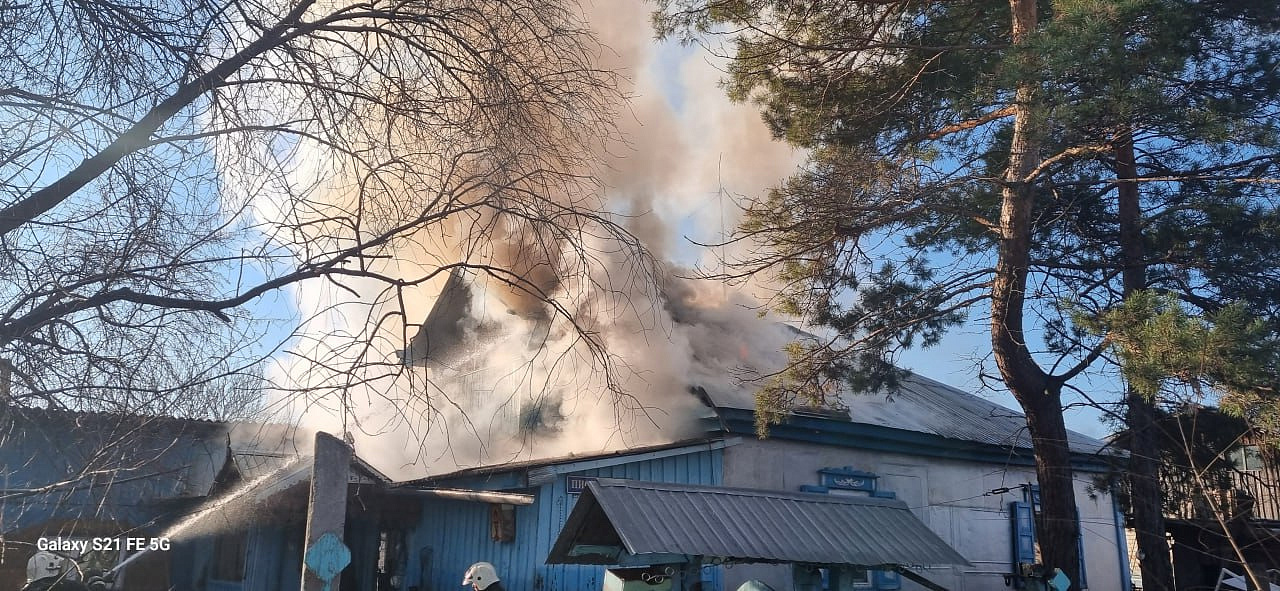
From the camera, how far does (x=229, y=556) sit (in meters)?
15.6

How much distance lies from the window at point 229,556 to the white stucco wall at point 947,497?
8270 mm

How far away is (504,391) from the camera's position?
51.3 feet

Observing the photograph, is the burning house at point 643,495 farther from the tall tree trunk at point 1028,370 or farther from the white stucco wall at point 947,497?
the tall tree trunk at point 1028,370

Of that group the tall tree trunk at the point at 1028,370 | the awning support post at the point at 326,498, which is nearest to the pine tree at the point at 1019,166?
the tall tree trunk at the point at 1028,370

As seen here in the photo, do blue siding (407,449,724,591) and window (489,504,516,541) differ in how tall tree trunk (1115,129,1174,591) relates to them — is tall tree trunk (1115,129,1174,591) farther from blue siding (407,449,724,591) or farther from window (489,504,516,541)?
window (489,504,516,541)

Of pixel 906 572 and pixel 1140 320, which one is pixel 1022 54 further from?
pixel 906 572

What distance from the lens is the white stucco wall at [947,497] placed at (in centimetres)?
1177

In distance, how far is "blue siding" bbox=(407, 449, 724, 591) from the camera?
1055 centimetres

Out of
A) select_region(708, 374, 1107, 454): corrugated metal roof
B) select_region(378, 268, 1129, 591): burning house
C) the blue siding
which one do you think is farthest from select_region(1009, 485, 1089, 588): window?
the blue siding

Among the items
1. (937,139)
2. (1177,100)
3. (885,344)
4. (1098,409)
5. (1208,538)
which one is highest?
(937,139)

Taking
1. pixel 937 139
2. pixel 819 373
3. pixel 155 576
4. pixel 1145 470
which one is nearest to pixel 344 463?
pixel 819 373

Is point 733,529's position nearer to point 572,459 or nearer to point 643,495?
point 643,495

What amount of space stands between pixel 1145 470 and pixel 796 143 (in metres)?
5.90

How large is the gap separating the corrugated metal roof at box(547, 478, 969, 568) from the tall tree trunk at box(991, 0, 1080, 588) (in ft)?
12.5
